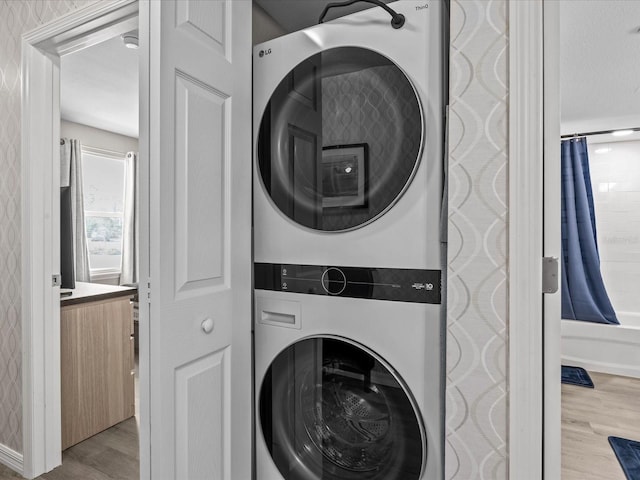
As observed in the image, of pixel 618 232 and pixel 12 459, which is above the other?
pixel 618 232

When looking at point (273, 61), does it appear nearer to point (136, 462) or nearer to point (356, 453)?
point (356, 453)

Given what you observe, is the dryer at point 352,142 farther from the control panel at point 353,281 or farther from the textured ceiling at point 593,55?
the textured ceiling at point 593,55

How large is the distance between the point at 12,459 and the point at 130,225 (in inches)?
132

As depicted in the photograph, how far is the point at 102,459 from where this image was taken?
203 centimetres

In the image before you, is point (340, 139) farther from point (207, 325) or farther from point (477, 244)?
point (207, 325)

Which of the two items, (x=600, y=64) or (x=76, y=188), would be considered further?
(x=76, y=188)

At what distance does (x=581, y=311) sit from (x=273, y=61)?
1327 mm

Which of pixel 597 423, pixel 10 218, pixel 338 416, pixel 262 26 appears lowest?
pixel 597 423

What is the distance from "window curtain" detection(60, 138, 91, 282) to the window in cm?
21

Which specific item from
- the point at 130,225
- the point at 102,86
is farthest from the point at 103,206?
the point at 102,86

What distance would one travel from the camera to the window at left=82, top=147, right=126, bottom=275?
4.65 metres

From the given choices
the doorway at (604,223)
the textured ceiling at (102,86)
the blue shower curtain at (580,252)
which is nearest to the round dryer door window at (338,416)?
the doorway at (604,223)

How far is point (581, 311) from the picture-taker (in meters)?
1.30

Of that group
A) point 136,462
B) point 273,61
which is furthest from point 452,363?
point 136,462
